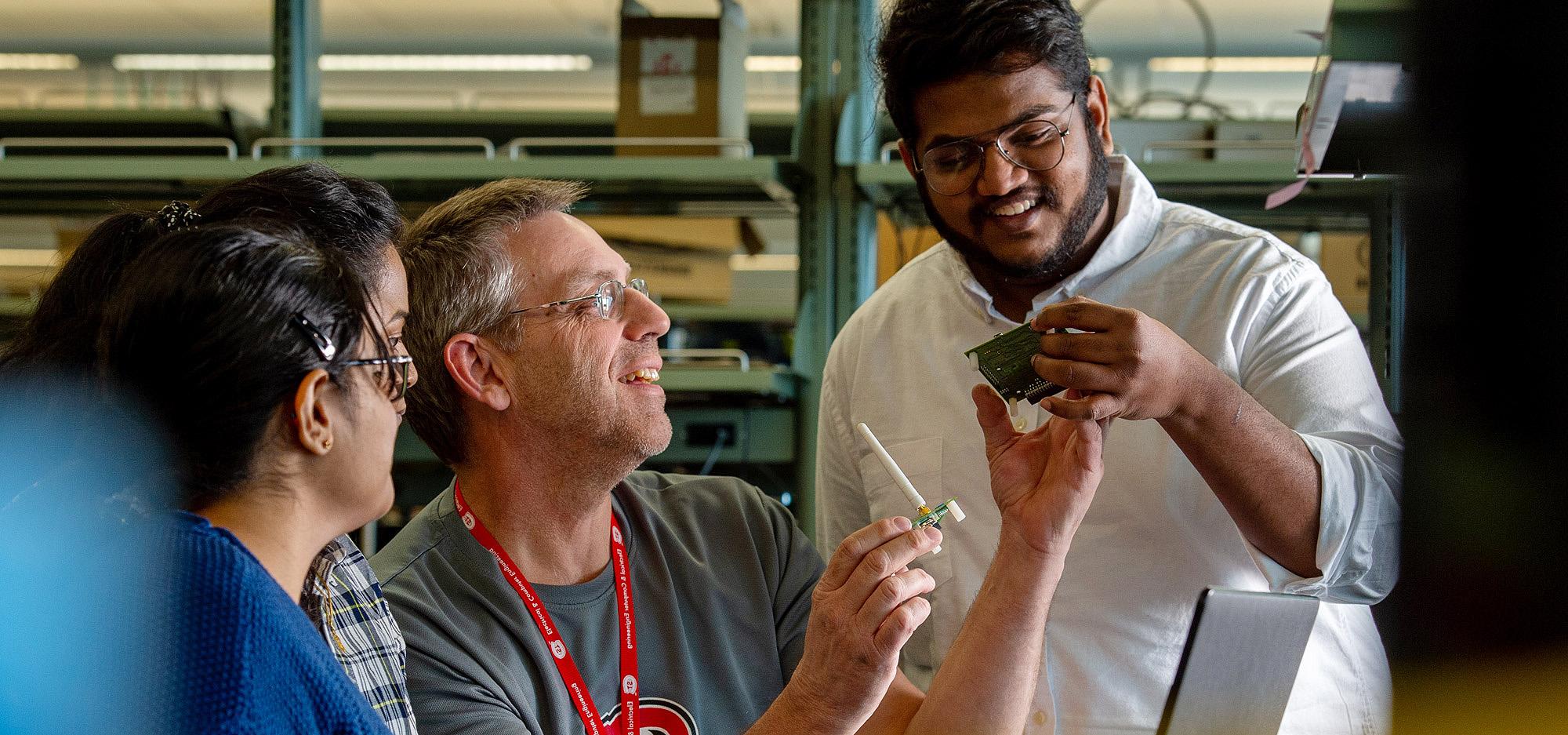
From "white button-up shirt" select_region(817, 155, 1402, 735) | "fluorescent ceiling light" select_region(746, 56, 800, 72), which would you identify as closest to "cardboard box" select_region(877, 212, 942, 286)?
"white button-up shirt" select_region(817, 155, 1402, 735)

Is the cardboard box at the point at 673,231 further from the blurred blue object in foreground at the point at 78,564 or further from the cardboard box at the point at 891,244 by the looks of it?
the blurred blue object in foreground at the point at 78,564

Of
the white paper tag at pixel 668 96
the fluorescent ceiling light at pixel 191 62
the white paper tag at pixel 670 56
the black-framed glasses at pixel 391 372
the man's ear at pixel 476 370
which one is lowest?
the man's ear at pixel 476 370

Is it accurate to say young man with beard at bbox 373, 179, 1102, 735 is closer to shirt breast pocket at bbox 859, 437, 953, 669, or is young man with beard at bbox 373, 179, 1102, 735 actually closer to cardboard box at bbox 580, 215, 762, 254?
shirt breast pocket at bbox 859, 437, 953, 669

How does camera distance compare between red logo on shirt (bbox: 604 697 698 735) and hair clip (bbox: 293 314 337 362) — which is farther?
red logo on shirt (bbox: 604 697 698 735)

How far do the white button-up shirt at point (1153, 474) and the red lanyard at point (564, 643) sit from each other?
1.34ft

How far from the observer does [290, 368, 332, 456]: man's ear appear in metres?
0.92

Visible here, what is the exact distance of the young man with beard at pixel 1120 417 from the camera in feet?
4.36

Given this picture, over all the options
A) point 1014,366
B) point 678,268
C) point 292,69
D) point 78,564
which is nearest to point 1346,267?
point 678,268

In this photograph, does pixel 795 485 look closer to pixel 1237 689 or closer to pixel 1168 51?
pixel 1237 689

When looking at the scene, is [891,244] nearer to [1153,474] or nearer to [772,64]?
[1153,474]

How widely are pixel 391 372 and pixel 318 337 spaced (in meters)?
0.09

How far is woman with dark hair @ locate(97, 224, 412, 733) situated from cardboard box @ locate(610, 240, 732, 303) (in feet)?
6.86

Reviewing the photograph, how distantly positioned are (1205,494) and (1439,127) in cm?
129

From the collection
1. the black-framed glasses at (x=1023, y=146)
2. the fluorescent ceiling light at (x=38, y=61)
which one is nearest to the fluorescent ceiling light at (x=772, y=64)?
the fluorescent ceiling light at (x=38, y=61)
